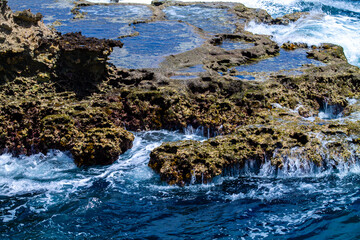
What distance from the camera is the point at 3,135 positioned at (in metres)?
7.71

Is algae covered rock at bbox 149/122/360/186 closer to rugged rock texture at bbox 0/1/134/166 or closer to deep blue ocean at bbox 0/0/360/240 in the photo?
deep blue ocean at bbox 0/0/360/240

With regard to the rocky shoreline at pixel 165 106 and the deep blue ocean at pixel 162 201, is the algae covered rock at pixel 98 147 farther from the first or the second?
the deep blue ocean at pixel 162 201

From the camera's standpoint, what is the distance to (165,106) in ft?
28.9

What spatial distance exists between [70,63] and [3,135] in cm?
248

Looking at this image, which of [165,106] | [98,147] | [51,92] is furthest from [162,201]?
[51,92]

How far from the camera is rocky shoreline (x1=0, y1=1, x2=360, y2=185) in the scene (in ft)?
22.7

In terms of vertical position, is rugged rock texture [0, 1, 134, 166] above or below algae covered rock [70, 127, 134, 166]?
above

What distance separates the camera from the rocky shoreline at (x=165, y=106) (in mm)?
6906

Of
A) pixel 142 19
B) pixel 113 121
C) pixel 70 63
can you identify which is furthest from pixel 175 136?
pixel 142 19

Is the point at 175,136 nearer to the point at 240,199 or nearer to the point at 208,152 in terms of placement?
the point at 208,152

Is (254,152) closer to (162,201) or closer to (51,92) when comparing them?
(162,201)

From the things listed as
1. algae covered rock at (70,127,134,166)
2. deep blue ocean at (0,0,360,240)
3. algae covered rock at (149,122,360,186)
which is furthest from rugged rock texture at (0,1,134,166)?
algae covered rock at (149,122,360,186)

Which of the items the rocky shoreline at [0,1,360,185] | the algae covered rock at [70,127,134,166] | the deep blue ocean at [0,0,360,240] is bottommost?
the deep blue ocean at [0,0,360,240]

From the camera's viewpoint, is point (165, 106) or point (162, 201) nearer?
point (162, 201)
